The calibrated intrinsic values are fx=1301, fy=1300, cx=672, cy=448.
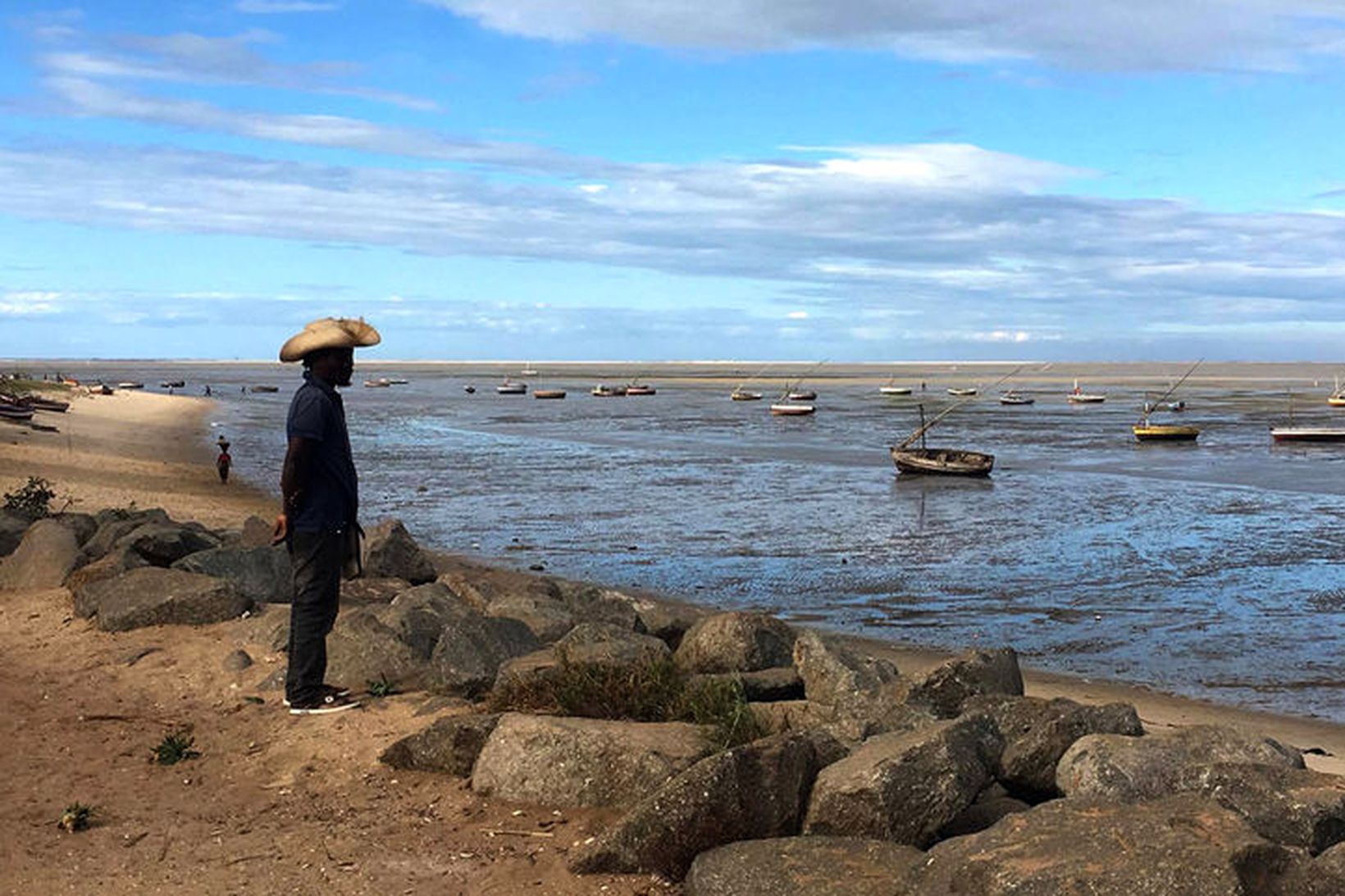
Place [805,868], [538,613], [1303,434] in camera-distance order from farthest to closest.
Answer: [1303,434], [538,613], [805,868]

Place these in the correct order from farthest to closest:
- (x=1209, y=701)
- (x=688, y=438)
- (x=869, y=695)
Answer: (x=688, y=438)
(x=1209, y=701)
(x=869, y=695)

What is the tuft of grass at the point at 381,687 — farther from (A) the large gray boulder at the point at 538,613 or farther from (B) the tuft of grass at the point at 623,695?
(A) the large gray boulder at the point at 538,613

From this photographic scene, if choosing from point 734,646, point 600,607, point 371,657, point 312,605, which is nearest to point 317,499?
point 312,605

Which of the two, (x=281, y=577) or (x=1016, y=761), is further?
(x=281, y=577)

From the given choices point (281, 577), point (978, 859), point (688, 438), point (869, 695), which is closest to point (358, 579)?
point (281, 577)

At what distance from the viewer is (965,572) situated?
70.8 ft

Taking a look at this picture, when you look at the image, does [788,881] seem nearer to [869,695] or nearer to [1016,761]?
[1016,761]

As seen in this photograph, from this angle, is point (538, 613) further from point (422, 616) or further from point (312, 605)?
point (312, 605)

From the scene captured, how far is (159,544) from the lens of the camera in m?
12.6

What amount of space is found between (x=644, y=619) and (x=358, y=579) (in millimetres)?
2725

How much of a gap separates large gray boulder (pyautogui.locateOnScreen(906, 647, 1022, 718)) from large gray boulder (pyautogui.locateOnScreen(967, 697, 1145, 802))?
52cm

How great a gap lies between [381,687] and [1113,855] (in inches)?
207

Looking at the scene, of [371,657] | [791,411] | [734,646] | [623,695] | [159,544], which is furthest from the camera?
[791,411]

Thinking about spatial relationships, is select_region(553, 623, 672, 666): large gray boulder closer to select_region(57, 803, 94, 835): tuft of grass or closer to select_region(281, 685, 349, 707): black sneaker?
select_region(281, 685, 349, 707): black sneaker
